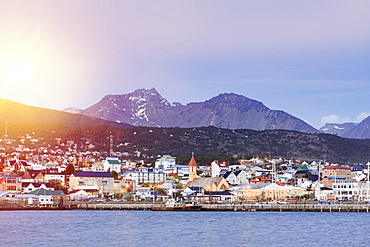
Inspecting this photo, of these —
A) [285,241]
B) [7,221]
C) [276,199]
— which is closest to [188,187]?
[276,199]

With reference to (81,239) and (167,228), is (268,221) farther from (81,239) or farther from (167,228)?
(81,239)

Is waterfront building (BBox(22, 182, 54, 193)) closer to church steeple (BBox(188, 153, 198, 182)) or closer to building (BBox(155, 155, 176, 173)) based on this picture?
church steeple (BBox(188, 153, 198, 182))

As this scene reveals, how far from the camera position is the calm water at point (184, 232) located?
54.8 m

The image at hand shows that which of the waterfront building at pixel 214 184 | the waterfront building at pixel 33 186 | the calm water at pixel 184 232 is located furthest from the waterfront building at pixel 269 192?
the waterfront building at pixel 33 186

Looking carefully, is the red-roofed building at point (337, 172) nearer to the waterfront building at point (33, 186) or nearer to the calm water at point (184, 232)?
the waterfront building at point (33, 186)

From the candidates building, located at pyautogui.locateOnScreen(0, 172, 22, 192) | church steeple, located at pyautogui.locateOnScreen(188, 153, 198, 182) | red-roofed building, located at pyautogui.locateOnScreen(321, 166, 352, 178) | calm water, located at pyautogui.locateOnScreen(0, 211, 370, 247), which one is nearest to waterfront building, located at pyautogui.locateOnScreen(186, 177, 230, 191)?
church steeple, located at pyautogui.locateOnScreen(188, 153, 198, 182)

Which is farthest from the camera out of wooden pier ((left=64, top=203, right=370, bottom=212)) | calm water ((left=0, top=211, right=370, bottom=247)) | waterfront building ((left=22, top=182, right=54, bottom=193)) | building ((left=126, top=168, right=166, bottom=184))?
building ((left=126, top=168, right=166, bottom=184))

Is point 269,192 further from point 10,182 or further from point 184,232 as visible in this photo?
point 184,232

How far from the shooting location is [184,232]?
206ft

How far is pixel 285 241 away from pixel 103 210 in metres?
54.2

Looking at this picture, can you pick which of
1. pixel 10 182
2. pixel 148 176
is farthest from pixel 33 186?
pixel 148 176

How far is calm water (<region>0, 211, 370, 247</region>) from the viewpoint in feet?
180

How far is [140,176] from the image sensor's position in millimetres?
153000

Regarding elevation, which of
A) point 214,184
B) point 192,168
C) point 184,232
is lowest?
point 184,232
